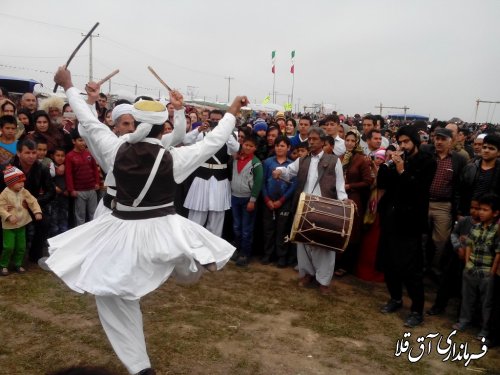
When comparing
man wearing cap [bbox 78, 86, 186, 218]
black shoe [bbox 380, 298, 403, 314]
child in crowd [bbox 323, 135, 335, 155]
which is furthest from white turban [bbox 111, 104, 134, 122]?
black shoe [bbox 380, 298, 403, 314]

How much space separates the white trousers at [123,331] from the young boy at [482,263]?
3255 mm

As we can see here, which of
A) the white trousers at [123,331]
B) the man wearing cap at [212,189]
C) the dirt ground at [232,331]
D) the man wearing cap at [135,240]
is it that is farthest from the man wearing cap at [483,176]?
the white trousers at [123,331]

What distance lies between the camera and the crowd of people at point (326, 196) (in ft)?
15.5

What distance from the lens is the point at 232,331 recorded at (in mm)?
4402

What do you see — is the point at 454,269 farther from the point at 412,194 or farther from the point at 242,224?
the point at 242,224

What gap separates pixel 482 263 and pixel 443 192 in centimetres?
131

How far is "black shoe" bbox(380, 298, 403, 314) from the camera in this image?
16.6 ft

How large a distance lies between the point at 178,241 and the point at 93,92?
1507 millimetres

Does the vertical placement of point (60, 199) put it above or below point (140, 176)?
below

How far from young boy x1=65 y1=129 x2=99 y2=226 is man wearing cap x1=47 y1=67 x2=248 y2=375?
3057 millimetres

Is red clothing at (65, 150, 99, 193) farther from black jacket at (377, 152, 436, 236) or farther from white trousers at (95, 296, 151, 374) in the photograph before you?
black jacket at (377, 152, 436, 236)

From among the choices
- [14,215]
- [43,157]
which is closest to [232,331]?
[14,215]

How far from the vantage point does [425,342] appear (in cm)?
444

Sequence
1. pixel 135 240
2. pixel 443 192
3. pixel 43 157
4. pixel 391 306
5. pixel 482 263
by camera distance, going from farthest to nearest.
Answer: pixel 43 157 → pixel 443 192 → pixel 391 306 → pixel 482 263 → pixel 135 240
